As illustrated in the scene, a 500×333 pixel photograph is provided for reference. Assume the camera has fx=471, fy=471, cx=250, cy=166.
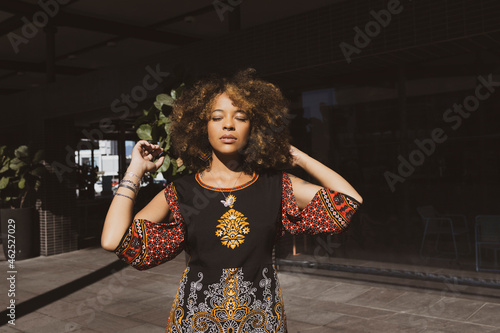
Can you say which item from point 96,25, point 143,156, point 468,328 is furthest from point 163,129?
point 96,25

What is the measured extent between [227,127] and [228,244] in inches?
18.8

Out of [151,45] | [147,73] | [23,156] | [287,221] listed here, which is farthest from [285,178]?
[151,45]

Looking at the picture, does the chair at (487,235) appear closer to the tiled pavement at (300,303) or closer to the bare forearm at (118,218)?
the tiled pavement at (300,303)

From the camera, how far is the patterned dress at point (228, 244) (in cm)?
→ 187

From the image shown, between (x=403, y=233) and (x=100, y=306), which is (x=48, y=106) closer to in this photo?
(x=100, y=306)

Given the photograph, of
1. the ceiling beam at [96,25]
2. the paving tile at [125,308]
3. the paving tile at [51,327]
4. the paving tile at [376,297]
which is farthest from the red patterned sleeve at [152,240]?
the ceiling beam at [96,25]

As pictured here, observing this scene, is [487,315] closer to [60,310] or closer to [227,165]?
[227,165]

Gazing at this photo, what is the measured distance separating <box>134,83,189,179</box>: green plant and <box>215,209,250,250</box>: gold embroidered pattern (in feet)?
3.28

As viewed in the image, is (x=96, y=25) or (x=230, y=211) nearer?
(x=230, y=211)

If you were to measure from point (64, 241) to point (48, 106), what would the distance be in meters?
2.77

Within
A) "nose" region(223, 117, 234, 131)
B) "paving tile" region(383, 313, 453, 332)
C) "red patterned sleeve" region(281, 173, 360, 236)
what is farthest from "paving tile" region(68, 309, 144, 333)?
"nose" region(223, 117, 234, 131)

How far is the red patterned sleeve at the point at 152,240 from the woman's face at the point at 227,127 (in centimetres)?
29

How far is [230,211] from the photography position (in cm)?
192

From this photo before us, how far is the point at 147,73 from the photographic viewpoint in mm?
A: 6941
